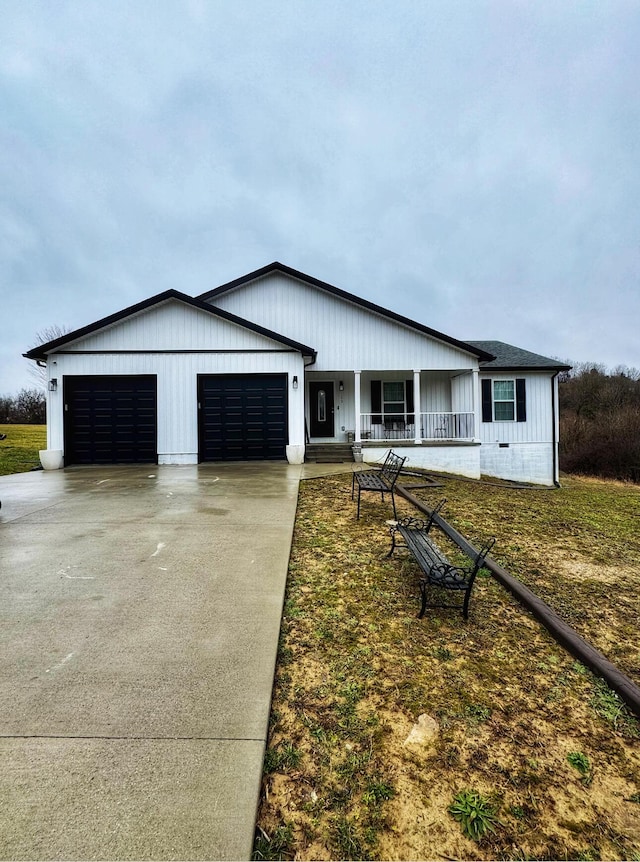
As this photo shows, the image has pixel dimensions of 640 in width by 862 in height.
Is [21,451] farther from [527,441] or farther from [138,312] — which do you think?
[527,441]

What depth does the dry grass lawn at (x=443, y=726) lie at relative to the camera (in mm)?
1539

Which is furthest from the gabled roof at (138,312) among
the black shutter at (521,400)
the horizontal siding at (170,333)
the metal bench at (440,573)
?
the metal bench at (440,573)

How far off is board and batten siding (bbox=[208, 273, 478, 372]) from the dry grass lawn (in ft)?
36.7

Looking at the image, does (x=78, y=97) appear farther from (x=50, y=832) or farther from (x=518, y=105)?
(x=50, y=832)

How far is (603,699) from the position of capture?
91.6 inches

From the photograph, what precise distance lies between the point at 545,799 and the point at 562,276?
44862 mm

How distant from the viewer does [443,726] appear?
2090 mm

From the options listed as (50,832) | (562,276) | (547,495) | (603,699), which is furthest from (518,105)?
(50,832)

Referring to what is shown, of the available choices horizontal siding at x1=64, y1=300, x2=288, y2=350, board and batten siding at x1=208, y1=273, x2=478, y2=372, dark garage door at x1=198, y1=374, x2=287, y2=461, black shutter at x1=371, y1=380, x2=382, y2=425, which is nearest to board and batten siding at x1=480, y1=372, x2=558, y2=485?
board and batten siding at x1=208, y1=273, x2=478, y2=372

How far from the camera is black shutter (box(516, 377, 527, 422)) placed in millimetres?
15812

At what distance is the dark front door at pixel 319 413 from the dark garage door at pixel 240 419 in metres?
3.37

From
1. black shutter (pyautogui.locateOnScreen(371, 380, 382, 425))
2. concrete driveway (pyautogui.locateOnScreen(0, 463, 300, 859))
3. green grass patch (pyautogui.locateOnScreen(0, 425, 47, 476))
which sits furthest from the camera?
black shutter (pyautogui.locateOnScreen(371, 380, 382, 425))

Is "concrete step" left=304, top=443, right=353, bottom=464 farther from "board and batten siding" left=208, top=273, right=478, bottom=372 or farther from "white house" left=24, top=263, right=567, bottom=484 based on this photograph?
"board and batten siding" left=208, top=273, right=478, bottom=372

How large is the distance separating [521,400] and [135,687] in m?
16.7
